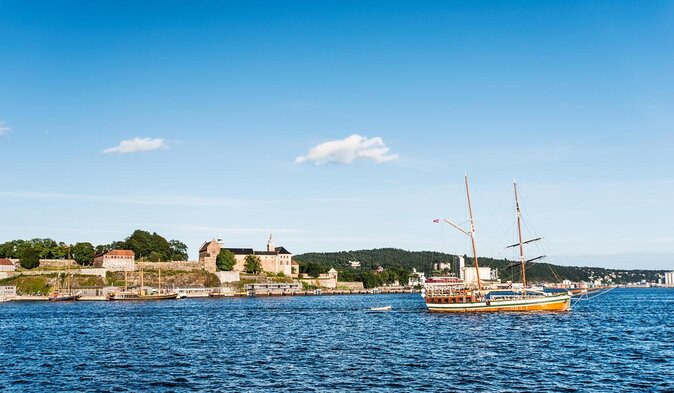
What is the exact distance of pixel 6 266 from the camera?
18612cm

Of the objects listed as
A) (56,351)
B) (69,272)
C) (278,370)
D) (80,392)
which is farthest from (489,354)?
(69,272)

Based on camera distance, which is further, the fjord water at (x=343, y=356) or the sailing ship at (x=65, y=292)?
the sailing ship at (x=65, y=292)

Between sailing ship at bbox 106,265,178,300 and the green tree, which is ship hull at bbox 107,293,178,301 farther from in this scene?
the green tree

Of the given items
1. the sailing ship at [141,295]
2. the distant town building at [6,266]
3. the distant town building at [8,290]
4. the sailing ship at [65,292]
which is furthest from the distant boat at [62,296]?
the distant town building at [6,266]

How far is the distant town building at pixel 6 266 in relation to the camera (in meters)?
185

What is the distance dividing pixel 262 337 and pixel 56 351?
1960cm

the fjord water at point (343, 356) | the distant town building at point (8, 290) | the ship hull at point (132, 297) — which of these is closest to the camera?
the fjord water at point (343, 356)

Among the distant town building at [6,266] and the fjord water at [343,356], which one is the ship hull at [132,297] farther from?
the fjord water at [343,356]

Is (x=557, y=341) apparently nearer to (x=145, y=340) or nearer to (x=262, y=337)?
(x=262, y=337)

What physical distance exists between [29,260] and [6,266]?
721 centimetres

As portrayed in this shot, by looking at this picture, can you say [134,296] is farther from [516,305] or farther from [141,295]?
[516,305]

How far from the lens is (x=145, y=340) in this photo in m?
65.5

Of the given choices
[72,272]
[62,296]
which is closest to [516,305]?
[62,296]

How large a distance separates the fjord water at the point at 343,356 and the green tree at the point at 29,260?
381ft
